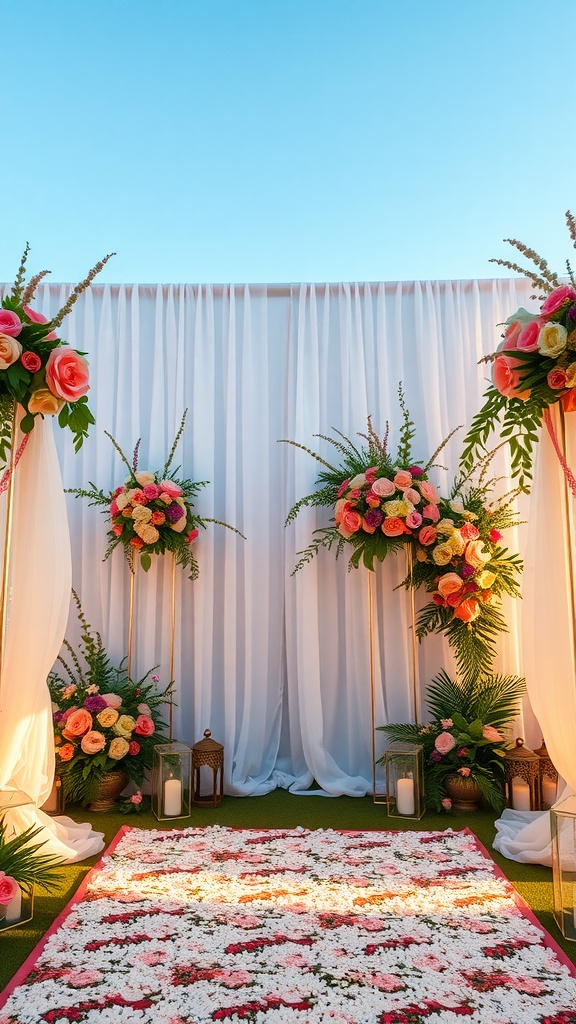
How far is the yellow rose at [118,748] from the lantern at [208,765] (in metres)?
0.40

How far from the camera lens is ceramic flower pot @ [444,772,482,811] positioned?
411 centimetres

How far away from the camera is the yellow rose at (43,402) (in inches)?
116

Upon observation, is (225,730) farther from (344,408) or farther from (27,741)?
(344,408)

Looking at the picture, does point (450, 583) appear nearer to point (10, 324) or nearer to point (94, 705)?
point (94, 705)

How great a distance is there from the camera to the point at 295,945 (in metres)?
2.39

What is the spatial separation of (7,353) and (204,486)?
237 centimetres

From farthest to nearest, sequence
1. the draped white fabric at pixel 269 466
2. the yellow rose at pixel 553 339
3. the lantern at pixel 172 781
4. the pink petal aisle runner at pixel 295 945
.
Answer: the draped white fabric at pixel 269 466, the lantern at pixel 172 781, the yellow rose at pixel 553 339, the pink petal aisle runner at pixel 295 945

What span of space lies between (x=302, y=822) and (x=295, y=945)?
158cm

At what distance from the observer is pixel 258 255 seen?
533 centimetres

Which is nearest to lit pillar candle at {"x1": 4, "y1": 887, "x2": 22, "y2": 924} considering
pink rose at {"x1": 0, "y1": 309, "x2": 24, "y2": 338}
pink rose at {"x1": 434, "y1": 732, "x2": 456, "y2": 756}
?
pink rose at {"x1": 0, "y1": 309, "x2": 24, "y2": 338}

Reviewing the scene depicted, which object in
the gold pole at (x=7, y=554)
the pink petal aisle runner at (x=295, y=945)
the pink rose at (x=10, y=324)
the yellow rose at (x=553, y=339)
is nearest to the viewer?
the pink petal aisle runner at (x=295, y=945)

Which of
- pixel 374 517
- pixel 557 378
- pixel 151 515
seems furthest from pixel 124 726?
pixel 557 378

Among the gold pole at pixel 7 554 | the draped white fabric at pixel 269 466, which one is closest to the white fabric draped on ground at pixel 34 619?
the gold pole at pixel 7 554

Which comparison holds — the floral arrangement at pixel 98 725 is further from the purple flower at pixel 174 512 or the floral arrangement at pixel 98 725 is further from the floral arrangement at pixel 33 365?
the floral arrangement at pixel 33 365
